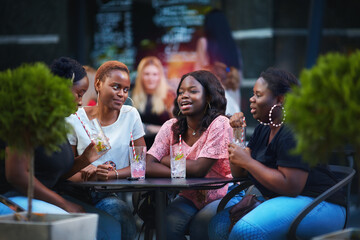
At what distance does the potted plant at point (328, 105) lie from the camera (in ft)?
5.92

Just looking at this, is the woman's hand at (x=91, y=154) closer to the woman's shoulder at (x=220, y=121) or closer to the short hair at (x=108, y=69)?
the short hair at (x=108, y=69)

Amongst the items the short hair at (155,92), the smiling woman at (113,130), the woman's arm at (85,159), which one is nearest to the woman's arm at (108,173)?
the smiling woman at (113,130)

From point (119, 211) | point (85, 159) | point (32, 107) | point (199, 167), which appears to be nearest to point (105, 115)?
point (85, 159)

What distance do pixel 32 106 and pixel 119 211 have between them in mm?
1493

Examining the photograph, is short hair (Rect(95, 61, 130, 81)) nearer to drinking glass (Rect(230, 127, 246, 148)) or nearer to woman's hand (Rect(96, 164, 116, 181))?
woman's hand (Rect(96, 164, 116, 181))

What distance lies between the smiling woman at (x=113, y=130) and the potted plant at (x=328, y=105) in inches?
68.0

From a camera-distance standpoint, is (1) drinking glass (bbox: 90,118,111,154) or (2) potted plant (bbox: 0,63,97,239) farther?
(1) drinking glass (bbox: 90,118,111,154)

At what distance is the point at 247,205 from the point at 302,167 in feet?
1.50

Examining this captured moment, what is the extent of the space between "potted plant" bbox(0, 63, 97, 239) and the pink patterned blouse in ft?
4.43

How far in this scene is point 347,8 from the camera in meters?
6.41

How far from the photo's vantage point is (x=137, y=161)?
3.30 metres

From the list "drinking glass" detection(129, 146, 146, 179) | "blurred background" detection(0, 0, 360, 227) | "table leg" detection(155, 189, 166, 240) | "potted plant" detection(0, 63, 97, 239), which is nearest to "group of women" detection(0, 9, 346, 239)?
"drinking glass" detection(129, 146, 146, 179)

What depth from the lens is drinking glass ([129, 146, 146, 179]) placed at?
10.8 ft

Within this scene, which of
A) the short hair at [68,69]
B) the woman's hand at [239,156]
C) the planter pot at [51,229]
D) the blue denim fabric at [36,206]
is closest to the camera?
the planter pot at [51,229]
